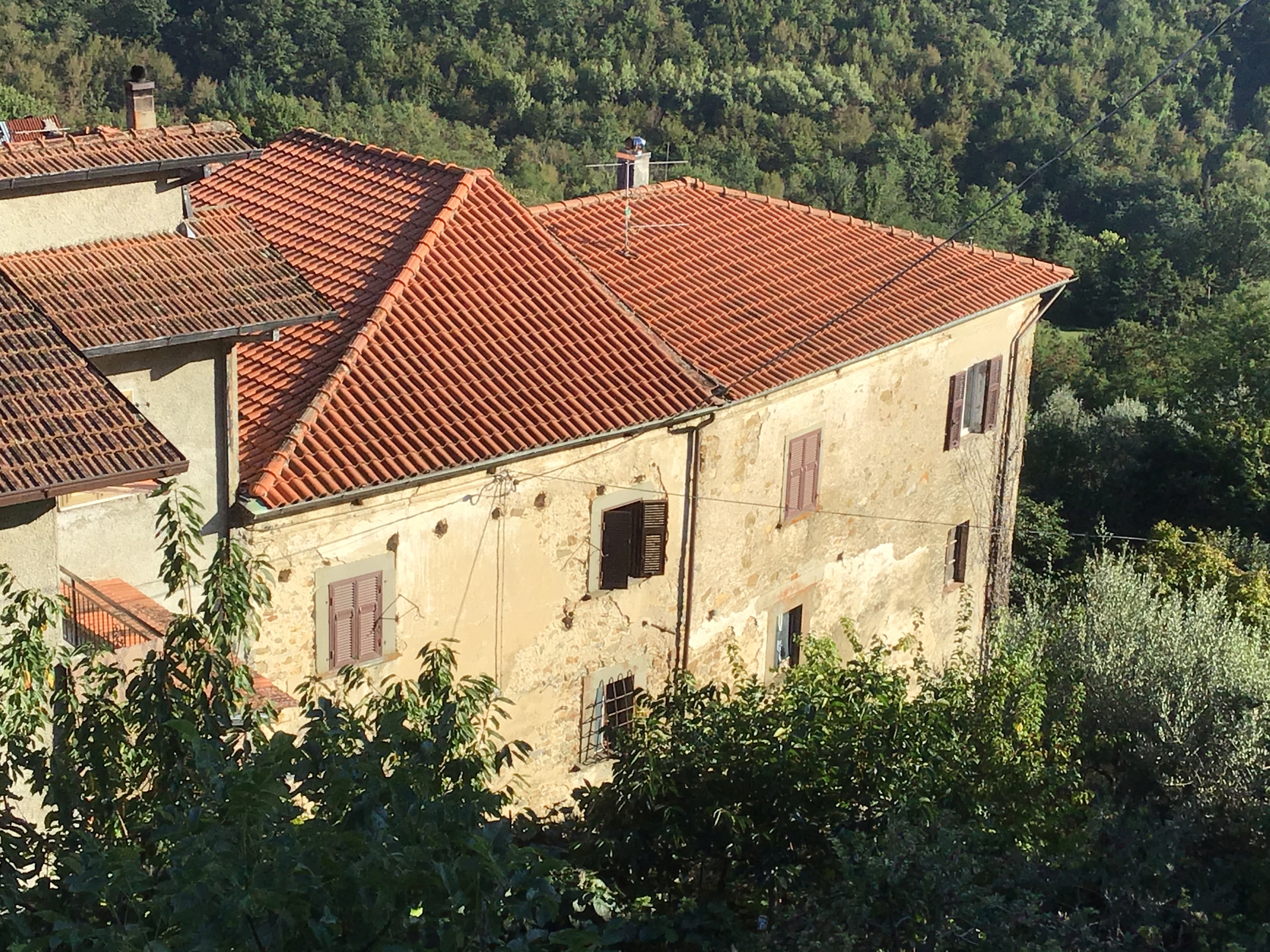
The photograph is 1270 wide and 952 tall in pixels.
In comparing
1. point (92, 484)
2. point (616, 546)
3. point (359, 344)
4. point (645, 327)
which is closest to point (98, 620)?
point (92, 484)

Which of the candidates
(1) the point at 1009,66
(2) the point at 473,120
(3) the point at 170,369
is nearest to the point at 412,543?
(3) the point at 170,369

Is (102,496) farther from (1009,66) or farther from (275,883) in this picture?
(1009,66)

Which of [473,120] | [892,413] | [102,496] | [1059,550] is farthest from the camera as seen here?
[473,120]

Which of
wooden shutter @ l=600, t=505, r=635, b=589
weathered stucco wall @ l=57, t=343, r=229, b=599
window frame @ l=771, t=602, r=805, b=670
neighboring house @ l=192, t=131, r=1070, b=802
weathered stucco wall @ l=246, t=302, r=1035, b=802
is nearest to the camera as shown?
weathered stucco wall @ l=57, t=343, r=229, b=599

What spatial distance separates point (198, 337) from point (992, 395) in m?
11.7

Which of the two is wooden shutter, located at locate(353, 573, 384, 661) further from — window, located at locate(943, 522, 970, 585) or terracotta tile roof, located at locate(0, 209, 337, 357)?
window, located at locate(943, 522, 970, 585)

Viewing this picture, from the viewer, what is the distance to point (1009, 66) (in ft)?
181

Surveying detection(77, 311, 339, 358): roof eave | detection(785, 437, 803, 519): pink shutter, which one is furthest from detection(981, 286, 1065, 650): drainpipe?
detection(77, 311, 339, 358): roof eave

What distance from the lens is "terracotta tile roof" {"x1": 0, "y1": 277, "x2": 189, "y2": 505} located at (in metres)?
9.17

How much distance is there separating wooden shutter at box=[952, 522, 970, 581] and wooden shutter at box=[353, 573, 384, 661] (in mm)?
9547

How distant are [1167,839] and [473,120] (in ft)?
135

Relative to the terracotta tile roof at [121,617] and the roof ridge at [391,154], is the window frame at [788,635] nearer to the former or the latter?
the roof ridge at [391,154]

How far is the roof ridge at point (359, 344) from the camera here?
12031 mm

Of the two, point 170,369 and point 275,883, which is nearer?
point 275,883
